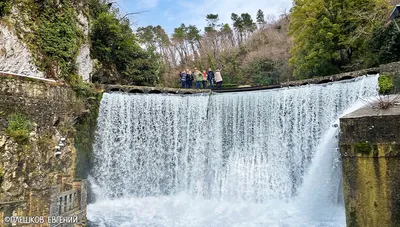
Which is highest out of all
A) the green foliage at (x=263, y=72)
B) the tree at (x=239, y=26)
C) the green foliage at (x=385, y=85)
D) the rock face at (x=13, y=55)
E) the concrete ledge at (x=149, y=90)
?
the tree at (x=239, y=26)

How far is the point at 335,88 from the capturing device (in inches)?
371

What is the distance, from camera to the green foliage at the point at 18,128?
24.7 ft

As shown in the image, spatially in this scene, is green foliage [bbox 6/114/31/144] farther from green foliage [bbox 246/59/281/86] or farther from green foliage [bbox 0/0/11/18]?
green foliage [bbox 246/59/281/86]

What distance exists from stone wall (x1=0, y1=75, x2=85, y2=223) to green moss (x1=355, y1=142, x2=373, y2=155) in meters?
6.79

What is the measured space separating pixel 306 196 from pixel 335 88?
3.46m

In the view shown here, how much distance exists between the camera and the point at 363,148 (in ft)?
6.79

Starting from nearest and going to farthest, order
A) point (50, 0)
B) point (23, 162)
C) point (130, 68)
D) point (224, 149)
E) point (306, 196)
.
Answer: point (23, 162), point (306, 196), point (50, 0), point (224, 149), point (130, 68)

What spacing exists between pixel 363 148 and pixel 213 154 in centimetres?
946

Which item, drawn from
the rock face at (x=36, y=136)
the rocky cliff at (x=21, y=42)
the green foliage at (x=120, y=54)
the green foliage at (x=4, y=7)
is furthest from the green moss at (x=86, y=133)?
the green foliage at (x=4, y=7)

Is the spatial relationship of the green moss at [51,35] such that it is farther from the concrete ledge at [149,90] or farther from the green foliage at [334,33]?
the green foliage at [334,33]

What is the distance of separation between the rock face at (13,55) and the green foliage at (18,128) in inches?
75.4

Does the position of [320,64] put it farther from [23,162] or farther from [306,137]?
[23,162]

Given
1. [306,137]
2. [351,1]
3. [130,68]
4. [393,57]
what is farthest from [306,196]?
[130,68]

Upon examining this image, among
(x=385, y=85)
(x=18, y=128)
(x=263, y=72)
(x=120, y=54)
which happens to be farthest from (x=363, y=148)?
(x=263, y=72)
